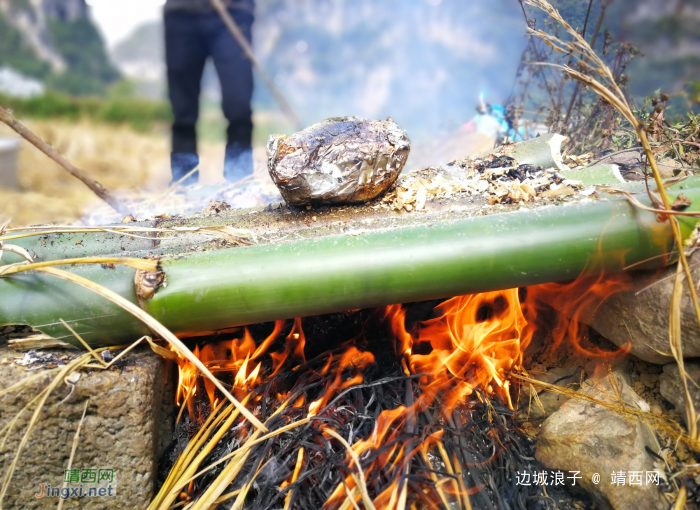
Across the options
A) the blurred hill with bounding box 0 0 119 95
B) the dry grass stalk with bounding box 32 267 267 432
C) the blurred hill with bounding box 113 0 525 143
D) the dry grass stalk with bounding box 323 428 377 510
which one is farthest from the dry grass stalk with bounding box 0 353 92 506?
the blurred hill with bounding box 0 0 119 95

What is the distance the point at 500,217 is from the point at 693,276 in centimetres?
56

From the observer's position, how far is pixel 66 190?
19.2 feet

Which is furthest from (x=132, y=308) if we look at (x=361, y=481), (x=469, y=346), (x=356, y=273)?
(x=469, y=346)

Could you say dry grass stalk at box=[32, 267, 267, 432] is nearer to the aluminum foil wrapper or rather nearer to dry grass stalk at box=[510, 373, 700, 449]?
the aluminum foil wrapper

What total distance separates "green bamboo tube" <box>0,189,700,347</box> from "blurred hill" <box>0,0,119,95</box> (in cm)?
1766

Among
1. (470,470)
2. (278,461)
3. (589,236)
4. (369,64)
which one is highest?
(369,64)

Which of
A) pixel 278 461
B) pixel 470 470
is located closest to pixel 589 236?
pixel 470 470

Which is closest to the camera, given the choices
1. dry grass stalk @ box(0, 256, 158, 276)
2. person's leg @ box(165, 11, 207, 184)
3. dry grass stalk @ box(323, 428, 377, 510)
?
dry grass stalk @ box(323, 428, 377, 510)

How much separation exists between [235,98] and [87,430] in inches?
132

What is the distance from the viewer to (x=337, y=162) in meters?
1.64

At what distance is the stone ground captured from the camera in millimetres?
1287

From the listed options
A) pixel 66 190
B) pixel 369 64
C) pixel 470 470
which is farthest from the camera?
pixel 369 64

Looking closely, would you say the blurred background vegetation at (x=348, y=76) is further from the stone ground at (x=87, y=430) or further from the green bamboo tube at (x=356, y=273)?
the stone ground at (x=87, y=430)

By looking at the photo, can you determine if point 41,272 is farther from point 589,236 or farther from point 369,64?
point 369,64
